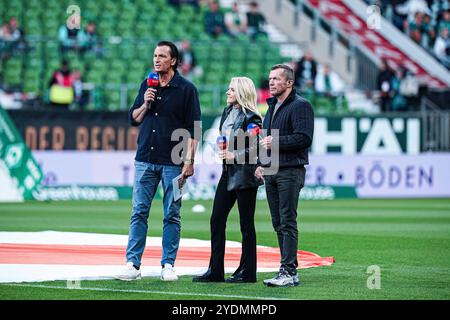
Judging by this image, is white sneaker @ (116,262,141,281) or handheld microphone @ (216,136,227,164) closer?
white sneaker @ (116,262,141,281)

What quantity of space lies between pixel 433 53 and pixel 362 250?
2282 cm

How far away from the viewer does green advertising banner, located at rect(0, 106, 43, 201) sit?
84.5 feet

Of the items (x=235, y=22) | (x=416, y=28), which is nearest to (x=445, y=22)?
(x=416, y=28)

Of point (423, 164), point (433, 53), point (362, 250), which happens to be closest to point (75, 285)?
point (362, 250)

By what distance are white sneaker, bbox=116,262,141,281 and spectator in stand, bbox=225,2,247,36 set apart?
2458cm

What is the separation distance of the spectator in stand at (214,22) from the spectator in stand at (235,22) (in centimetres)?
24

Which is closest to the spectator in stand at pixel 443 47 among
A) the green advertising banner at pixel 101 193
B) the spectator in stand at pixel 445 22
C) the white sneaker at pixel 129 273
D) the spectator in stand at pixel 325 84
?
the spectator in stand at pixel 445 22

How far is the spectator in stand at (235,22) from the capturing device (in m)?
35.5

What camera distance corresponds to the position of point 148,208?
11.7 meters

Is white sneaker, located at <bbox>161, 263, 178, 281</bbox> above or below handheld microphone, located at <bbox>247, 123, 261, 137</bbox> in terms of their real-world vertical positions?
below

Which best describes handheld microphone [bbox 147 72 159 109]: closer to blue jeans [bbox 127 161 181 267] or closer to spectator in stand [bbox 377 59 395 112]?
blue jeans [bbox 127 161 181 267]

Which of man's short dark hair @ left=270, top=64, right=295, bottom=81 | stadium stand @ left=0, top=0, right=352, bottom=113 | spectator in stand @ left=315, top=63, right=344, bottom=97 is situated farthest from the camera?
spectator in stand @ left=315, top=63, right=344, bottom=97

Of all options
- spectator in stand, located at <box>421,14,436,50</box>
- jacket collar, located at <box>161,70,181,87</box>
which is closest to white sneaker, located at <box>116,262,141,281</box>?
jacket collar, located at <box>161,70,181,87</box>

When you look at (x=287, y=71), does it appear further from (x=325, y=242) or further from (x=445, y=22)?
(x=445, y=22)
